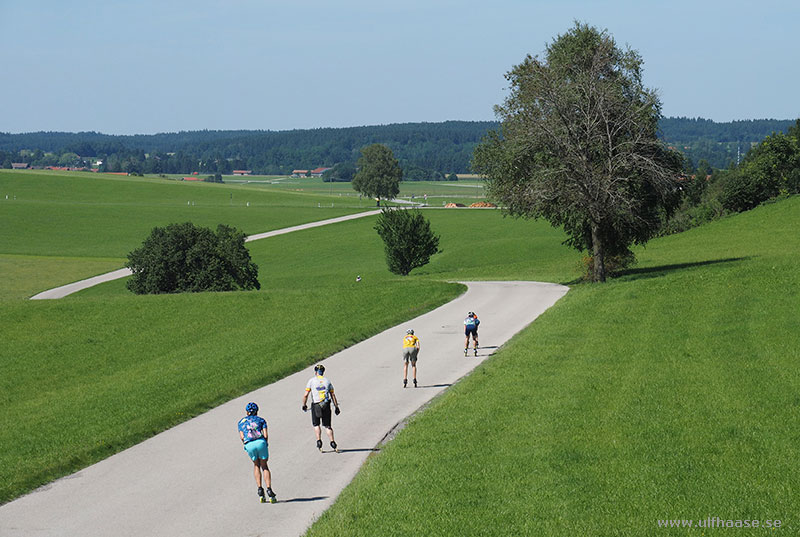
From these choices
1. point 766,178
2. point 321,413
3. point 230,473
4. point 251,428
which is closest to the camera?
point 251,428

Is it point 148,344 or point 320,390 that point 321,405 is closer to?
point 320,390

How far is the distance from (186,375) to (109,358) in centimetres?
780

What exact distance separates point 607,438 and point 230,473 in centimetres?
694

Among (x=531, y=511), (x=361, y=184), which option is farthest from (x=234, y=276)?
(x=361, y=184)

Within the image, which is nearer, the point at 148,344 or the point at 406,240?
the point at 148,344

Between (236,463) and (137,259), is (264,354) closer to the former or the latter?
(236,463)

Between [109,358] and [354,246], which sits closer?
[109,358]

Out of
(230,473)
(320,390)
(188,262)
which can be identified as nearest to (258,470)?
(230,473)

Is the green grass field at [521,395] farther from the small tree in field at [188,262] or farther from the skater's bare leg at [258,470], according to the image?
the small tree in field at [188,262]

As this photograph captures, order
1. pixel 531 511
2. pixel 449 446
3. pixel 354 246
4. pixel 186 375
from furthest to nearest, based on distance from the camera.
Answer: pixel 354 246 < pixel 186 375 < pixel 449 446 < pixel 531 511

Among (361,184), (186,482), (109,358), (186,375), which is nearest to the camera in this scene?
(186,482)

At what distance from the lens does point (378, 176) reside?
163 meters

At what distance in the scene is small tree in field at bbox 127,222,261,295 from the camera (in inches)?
2394

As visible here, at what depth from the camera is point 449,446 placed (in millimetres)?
16328
